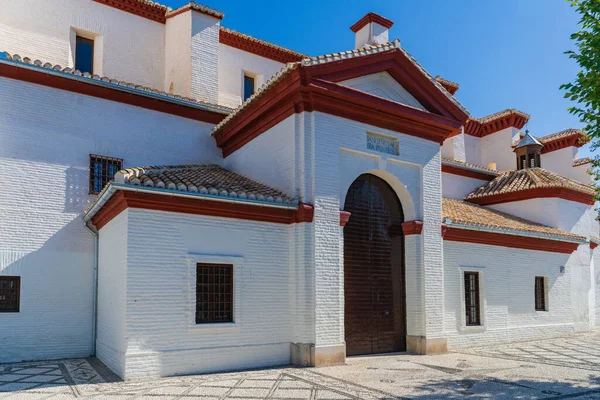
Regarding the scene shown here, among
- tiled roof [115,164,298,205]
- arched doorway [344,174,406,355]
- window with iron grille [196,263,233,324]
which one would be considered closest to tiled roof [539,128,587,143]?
arched doorway [344,174,406,355]

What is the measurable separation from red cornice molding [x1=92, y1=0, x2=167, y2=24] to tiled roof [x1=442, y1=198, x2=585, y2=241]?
9.33 metres

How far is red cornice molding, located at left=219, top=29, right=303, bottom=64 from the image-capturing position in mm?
14813

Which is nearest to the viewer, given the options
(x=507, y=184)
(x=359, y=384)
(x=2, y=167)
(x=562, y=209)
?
(x=359, y=384)

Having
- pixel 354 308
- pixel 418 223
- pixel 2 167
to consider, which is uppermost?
pixel 2 167

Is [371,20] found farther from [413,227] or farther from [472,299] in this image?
[472,299]

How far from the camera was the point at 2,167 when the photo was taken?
390 inches

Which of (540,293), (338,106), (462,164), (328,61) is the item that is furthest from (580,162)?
(328,61)

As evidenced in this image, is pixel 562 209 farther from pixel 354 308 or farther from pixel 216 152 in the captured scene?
pixel 216 152

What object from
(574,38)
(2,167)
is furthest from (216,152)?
(574,38)

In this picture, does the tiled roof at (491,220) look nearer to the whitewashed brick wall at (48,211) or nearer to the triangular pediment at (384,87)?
the triangular pediment at (384,87)

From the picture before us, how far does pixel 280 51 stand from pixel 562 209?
10.00 m

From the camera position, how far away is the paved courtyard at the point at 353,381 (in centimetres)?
694

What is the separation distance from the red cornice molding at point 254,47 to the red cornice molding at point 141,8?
5.60ft

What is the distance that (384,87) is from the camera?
10.8 metres
